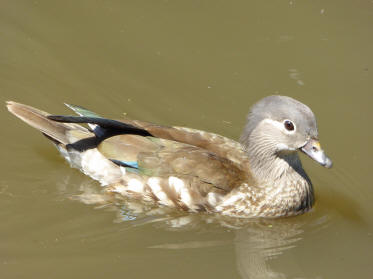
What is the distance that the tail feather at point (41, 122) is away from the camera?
19.2ft

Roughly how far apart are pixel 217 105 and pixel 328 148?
4.40ft

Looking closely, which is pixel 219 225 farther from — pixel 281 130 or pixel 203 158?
pixel 281 130

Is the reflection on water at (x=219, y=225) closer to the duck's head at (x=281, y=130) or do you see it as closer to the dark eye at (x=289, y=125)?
the duck's head at (x=281, y=130)

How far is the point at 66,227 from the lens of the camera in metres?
5.21

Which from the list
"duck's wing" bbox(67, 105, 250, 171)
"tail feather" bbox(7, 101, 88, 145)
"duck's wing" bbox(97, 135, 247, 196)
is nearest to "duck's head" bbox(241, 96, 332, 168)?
"duck's wing" bbox(67, 105, 250, 171)

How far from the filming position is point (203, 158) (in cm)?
564

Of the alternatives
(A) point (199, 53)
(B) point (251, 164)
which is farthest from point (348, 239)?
(A) point (199, 53)

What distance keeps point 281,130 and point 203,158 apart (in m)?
0.75

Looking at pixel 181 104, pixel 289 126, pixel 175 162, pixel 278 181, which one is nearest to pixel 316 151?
pixel 289 126

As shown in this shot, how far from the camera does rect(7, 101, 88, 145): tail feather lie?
5867 millimetres

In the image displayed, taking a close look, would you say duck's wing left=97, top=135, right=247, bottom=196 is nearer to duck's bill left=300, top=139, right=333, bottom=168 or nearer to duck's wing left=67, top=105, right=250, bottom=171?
duck's wing left=67, top=105, right=250, bottom=171

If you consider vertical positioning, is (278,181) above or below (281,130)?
below

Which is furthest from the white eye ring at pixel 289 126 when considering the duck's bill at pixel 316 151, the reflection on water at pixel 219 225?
the reflection on water at pixel 219 225

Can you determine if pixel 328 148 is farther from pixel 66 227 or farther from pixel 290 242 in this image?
pixel 66 227
